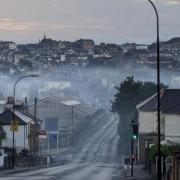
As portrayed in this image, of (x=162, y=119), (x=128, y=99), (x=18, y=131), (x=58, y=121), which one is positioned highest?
Answer: (x=128, y=99)

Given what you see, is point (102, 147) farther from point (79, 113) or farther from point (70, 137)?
point (79, 113)

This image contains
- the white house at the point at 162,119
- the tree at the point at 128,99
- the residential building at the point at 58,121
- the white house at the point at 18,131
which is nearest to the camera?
the white house at the point at 162,119

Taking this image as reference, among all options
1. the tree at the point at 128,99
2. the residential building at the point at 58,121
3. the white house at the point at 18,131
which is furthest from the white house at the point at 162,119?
the residential building at the point at 58,121

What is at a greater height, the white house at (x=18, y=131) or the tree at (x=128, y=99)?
the tree at (x=128, y=99)

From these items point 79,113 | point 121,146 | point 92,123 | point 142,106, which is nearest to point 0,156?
point 142,106

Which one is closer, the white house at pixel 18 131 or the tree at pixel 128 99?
the white house at pixel 18 131

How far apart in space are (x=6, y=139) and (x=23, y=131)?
2.64 metres

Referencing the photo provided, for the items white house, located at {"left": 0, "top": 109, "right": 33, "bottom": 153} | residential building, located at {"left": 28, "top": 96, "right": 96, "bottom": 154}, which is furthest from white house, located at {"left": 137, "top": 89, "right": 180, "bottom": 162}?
residential building, located at {"left": 28, "top": 96, "right": 96, "bottom": 154}

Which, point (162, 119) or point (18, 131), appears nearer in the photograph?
point (162, 119)

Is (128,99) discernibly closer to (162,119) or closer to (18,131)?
(18,131)

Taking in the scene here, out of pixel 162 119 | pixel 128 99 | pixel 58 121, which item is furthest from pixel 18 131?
pixel 58 121

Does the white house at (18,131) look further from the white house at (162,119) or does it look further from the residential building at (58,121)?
the residential building at (58,121)

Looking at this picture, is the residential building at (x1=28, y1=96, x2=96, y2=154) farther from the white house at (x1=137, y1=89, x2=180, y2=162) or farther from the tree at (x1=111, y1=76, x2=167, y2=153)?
the white house at (x1=137, y1=89, x2=180, y2=162)

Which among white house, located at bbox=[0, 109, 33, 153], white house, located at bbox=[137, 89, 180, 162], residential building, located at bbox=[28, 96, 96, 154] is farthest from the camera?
residential building, located at bbox=[28, 96, 96, 154]
